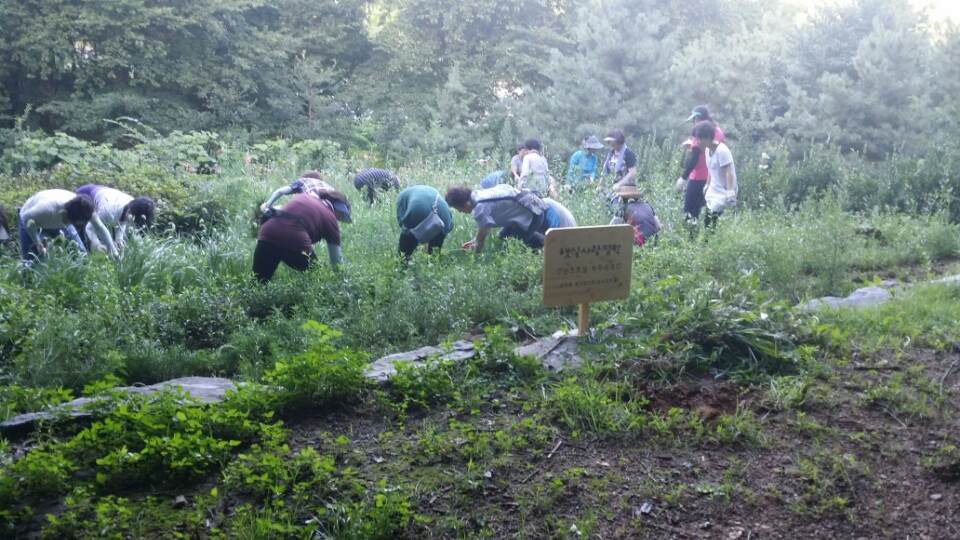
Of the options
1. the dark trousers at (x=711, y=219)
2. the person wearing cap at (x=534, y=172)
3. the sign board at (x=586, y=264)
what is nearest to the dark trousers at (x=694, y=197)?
the dark trousers at (x=711, y=219)

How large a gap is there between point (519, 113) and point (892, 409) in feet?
55.1

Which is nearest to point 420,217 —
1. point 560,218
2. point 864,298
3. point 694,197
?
point 560,218

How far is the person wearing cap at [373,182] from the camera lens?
10534 mm

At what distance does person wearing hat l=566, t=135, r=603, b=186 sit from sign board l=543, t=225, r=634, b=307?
236 inches

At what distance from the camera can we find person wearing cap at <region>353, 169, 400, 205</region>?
10534mm

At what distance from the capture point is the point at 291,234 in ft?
23.6

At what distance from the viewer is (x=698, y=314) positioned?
208 inches

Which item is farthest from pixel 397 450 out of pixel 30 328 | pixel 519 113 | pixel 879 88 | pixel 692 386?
pixel 519 113

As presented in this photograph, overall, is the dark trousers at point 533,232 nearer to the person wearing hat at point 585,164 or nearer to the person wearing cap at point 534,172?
the person wearing cap at point 534,172

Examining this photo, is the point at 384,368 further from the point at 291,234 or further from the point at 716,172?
the point at 716,172

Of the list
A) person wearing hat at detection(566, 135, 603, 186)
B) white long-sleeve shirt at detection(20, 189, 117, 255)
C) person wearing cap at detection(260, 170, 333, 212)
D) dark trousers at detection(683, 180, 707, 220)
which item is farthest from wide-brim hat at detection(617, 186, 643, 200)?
white long-sleeve shirt at detection(20, 189, 117, 255)

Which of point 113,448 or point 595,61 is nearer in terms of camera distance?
point 113,448

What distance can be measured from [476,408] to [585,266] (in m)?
1.21

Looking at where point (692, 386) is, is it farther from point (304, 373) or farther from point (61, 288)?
point (61, 288)
